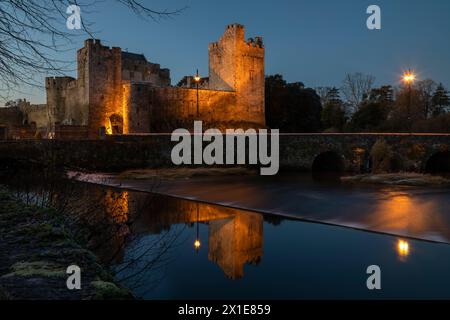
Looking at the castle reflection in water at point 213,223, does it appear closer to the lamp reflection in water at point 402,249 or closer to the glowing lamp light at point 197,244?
the glowing lamp light at point 197,244

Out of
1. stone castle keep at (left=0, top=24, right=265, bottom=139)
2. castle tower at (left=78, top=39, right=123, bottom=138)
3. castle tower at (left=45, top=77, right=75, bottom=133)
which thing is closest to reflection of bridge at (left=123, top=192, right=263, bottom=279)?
stone castle keep at (left=0, top=24, right=265, bottom=139)

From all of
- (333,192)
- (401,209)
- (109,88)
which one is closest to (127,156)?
(109,88)

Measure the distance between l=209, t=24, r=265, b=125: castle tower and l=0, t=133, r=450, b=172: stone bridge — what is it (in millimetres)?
13068

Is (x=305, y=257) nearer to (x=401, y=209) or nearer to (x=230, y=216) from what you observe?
(x=230, y=216)

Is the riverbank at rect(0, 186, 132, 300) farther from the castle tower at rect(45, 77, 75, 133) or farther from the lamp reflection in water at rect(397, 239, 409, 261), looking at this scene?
the castle tower at rect(45, 77, 75, 133)

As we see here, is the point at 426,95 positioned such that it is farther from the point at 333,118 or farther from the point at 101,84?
the point at 101,84

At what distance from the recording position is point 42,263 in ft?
14.4

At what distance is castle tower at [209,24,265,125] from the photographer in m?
40.9

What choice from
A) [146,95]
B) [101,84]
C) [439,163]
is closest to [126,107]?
[146,95]

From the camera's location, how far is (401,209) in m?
13.5

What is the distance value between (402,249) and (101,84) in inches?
1174

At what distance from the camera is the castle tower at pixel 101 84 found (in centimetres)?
3350

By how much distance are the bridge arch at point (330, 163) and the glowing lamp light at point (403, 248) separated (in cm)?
1927
